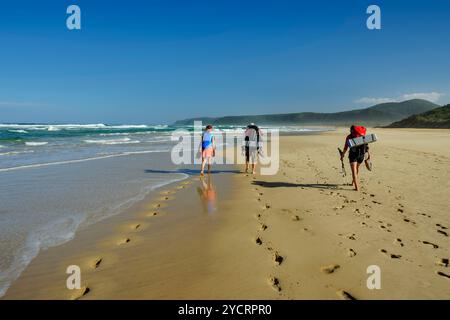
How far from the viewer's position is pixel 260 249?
16.6 ft

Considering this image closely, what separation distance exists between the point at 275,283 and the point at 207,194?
211 inches

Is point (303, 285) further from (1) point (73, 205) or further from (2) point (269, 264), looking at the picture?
(1) point (73, 205)

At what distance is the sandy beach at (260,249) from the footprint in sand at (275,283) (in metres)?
0.01

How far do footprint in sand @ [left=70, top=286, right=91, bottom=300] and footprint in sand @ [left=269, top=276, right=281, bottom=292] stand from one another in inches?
82.5

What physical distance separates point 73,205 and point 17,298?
426cm

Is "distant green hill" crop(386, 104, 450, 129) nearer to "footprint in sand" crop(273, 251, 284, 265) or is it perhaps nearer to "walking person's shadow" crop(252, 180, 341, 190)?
"walking person's shadow" crop(252, 180, 341, 190)

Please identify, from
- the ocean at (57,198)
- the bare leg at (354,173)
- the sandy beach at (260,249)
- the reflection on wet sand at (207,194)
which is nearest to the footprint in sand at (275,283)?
the sandy beach at (260,249)

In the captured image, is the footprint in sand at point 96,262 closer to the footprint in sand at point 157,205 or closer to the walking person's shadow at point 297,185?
the footprint in sand at point 157,205

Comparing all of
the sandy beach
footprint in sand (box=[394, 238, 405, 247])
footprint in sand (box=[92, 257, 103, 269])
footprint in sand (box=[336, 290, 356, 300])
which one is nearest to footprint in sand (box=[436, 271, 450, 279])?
the sandy beach

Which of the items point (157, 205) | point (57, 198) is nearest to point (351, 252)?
point (157, 205)

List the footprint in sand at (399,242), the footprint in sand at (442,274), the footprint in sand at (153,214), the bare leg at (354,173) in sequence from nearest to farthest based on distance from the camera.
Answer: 1. the footprint in sand at (442,274)
2. the footprint in sand at (399,242)
3. the footprint in sand at (153,214)
4. the bare leg at (354,173)

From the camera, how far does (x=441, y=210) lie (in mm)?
7078

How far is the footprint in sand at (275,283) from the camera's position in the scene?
3849 millimetres
